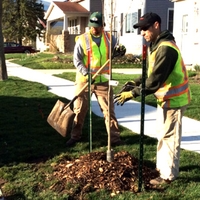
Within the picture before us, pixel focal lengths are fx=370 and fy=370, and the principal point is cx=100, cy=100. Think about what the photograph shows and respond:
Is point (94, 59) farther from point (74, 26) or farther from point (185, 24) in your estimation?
point (74, 26)

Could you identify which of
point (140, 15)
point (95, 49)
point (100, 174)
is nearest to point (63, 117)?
point (95, 49)

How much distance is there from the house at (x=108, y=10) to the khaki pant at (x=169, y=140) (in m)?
10.7

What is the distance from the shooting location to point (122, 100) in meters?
3.73

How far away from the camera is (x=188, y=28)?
54.5 feet

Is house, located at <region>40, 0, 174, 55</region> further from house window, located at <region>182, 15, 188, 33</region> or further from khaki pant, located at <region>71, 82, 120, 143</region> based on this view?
khaki pant, located at <region>71, 82, 120, 143</region>

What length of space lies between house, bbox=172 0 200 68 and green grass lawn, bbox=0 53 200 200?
7.78 metres

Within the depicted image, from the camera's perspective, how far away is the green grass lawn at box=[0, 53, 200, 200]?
393 centimetres

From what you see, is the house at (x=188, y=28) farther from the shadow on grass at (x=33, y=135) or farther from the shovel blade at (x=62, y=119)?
the shovel blade at (x=62, y=119)

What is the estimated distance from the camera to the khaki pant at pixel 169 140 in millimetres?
3934

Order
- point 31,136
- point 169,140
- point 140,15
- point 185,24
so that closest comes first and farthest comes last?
1. point 169,140
2. point 31,136
3. point 185,24
4. point 140,15

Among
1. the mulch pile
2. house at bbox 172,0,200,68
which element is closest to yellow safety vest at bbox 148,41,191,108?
the mulch pile

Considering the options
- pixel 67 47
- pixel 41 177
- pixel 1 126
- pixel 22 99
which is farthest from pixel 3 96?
pixel 67 47

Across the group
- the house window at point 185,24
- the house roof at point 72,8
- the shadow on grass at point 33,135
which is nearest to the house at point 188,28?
the house window at point 185,24

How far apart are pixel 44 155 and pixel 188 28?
13.0 metres
